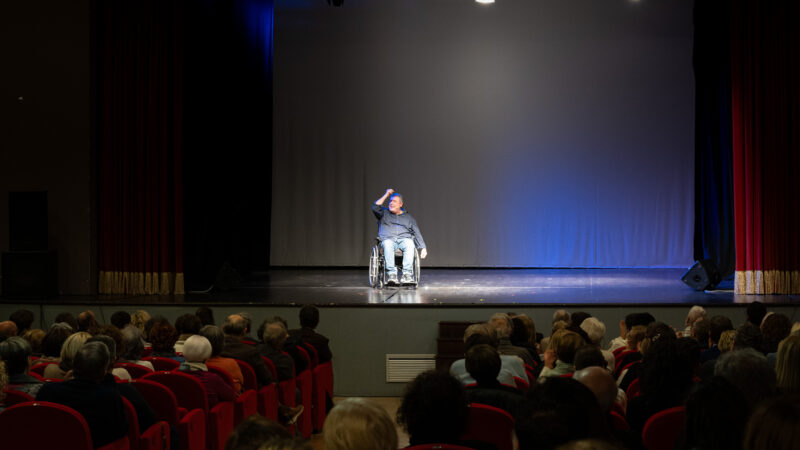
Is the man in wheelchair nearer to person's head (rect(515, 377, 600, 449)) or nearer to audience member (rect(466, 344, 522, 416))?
audience member (rect(466, 344, 522, 416))

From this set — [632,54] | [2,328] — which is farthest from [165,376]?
[632,54]

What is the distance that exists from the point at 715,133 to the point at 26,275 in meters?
7.22

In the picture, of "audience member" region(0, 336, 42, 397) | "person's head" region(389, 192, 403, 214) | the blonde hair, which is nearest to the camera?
"audience member" region(0, 336, 42, 397)

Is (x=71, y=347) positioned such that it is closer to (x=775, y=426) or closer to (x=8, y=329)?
(x=8, y=329)

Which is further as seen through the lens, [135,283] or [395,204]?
[395,204]

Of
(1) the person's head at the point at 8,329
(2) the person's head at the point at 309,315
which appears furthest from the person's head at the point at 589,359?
(1) the person's head at the point at 8,329

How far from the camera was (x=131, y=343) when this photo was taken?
377cm

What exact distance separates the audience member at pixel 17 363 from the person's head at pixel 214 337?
2.66 ft

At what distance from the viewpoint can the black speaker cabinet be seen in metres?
7.48

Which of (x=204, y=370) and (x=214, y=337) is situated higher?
(x=214, y=337)

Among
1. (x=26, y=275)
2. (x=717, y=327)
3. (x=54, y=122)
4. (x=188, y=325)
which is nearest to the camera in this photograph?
(x=717, y=327)

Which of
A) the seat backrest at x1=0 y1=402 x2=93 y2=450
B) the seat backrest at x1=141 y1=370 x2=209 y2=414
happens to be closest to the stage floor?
the seat backrest at x1=141 y1=370 x2=209 y2=414

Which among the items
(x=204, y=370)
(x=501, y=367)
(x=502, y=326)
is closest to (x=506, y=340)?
(x=502, y=326)

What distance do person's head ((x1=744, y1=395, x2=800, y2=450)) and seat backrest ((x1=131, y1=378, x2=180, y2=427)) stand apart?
225cm
